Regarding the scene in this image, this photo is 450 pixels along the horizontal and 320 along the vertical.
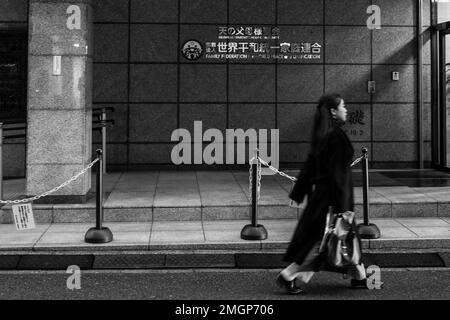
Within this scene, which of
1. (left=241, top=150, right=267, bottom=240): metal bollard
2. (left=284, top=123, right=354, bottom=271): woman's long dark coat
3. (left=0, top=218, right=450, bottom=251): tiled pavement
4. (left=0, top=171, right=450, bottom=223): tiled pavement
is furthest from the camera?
(left=0, top=171, right=450, bottom=223): tiled pavement

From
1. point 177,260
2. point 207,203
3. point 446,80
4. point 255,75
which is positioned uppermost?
point 255,75

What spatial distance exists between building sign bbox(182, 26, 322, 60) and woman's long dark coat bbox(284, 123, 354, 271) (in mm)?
8586

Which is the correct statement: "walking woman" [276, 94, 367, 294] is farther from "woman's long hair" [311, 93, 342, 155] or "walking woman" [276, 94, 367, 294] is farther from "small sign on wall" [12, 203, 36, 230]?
"small sign on wall" [12, 203, 36, 230]

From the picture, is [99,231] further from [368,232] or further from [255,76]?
[255,76]

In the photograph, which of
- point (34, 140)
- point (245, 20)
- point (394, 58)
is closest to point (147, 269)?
point (34, 140)

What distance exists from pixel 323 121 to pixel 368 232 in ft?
9.81

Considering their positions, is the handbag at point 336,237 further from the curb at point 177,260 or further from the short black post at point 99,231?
the short black post at point 99,231

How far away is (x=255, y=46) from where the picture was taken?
14.6 metres

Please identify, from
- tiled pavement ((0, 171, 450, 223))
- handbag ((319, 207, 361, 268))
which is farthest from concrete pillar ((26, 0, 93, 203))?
handbag ((319, 207, 361, 268))

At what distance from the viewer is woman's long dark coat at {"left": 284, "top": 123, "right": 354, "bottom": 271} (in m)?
6.12

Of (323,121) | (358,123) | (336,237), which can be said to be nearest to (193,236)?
(336,237)

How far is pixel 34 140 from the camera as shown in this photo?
10109mm

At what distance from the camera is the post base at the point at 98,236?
27.6 ft

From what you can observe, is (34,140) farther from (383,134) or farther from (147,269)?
(383,134)
